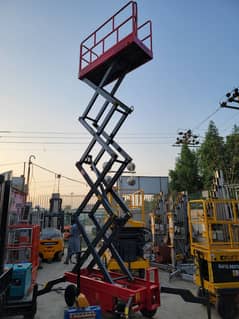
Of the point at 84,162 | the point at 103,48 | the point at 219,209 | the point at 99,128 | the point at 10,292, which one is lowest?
the point at 10,292

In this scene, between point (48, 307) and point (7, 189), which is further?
point (48, 307)

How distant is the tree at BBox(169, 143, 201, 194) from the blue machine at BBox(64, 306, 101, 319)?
Answer: 25.1 m

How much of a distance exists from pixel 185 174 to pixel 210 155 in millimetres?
3969

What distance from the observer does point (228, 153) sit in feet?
80.4

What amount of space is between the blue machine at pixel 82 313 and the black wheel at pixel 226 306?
2.23 meters

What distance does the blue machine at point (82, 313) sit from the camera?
3.17 m

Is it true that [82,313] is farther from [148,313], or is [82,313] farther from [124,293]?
[148,313]

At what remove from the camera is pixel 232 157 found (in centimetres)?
2378

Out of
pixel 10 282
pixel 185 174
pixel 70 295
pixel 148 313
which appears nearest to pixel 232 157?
pixel 185 174

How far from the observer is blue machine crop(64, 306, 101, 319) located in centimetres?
317

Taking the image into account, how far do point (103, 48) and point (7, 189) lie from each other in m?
4.23

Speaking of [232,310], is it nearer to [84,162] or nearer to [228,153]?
[84,162]

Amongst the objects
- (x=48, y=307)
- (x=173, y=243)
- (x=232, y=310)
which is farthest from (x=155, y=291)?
(x=173, y=243)

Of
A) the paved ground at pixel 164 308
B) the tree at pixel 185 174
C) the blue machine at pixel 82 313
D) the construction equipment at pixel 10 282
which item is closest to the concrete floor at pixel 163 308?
the paved ground at pixel 164 308
